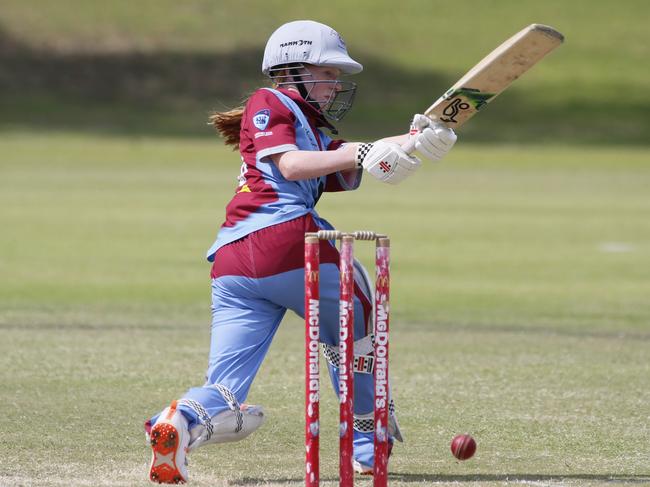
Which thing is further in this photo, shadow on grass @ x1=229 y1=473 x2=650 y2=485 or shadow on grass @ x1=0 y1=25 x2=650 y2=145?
shadow on grass @ x1=0 y1=25 x2=650 y2=145

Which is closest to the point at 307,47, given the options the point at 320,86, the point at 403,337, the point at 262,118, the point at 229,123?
the point at 320,86

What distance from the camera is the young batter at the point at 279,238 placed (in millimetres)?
4875

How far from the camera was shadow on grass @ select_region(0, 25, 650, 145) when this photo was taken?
4256 cm

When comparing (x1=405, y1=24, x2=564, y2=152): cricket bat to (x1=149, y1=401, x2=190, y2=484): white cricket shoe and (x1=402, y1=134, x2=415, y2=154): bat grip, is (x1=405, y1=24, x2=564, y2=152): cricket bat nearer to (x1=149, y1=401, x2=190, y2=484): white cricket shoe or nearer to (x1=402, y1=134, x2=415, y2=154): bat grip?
(x1=402, y1=134, x2=415, y2=154): bat grip

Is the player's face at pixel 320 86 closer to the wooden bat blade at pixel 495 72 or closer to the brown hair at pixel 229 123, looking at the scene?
the brown hair at pixel 229 123

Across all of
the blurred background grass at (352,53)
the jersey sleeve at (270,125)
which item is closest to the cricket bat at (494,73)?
the jersey sleeve at (270,125)

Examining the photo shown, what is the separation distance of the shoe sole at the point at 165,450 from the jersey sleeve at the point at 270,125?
3.45 ft

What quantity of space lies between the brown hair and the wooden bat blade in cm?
92

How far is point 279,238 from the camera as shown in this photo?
4.99m

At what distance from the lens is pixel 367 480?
5086mm

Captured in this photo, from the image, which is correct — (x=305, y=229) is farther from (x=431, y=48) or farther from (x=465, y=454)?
(x=431, y=48)

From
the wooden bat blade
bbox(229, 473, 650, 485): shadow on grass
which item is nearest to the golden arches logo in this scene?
the wooden bat blade

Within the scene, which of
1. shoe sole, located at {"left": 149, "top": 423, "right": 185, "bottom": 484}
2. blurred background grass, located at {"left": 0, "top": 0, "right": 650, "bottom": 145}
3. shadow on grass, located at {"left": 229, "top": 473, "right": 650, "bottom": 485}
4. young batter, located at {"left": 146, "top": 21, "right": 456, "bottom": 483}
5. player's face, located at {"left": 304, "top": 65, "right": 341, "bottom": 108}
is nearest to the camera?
shoe sole, located at {"left": 149, "top": 423, "right": 185, "bottom": 484}

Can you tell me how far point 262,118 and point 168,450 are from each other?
124cm
